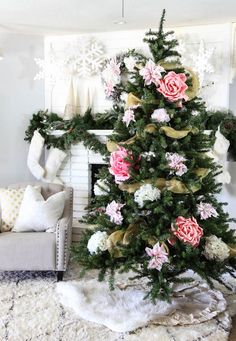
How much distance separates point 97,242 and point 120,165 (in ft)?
1.85

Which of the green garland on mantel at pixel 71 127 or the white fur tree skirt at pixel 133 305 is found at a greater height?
the green garland on mantel at pixel 71 127

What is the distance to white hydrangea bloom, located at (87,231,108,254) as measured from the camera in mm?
2441

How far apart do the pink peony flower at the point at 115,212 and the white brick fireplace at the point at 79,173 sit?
2055 millimetres

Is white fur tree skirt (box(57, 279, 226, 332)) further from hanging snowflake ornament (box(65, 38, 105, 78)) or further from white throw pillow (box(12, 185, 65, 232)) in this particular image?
hanging snowflake ornament (box(65, 38, 105, 78))

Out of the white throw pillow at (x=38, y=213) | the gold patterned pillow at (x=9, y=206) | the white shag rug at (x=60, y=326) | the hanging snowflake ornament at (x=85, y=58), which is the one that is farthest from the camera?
the hanging snowflake ornament at (x=85, y=58)

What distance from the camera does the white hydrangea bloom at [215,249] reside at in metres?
2.37

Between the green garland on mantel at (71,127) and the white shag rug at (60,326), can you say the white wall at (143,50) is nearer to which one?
the green garland on mantel at (71,127)

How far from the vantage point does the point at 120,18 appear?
151 inches

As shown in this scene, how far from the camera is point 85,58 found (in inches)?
174

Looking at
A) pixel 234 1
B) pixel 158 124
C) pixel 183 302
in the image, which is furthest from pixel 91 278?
pixel 234 1

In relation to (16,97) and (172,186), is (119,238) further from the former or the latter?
(16,97)

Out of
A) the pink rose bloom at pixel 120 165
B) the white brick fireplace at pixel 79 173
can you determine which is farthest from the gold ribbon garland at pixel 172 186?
the white brick fireplace at pixel 79 173

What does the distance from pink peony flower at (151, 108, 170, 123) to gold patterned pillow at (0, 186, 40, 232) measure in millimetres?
1783

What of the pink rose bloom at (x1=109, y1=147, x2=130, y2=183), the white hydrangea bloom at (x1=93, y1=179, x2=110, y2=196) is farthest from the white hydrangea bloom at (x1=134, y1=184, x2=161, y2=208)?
the white hydrangea bloom at (x1=93, y1=179, x2=110, y2=196)
